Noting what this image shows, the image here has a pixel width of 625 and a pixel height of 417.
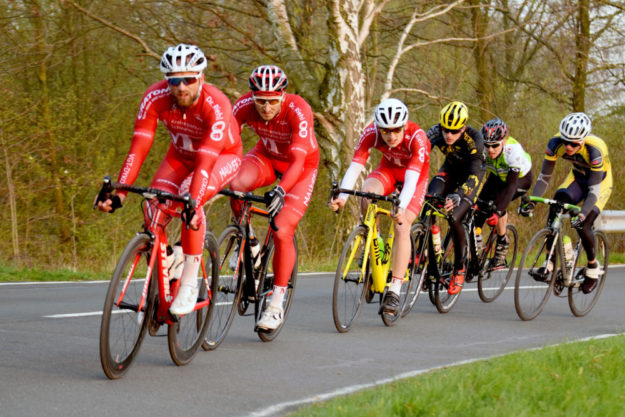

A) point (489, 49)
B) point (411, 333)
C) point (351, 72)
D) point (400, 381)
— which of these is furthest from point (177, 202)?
point (489, 49)

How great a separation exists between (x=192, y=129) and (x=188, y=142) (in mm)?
142

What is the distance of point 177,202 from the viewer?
20.1 ft

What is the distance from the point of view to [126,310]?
5.79 m

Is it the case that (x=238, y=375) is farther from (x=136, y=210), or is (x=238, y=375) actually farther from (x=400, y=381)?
(x=136, y=210)

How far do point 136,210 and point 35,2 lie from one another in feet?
15.3

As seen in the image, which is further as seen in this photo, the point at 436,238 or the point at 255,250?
the point at 436,238

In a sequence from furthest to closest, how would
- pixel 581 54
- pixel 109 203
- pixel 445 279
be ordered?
pixel 581 54, pixel 445 279, pixel 109 203

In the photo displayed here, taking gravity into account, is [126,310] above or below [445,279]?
above

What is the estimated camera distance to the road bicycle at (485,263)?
1061 cm

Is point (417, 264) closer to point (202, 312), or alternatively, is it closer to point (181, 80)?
point (202, 312)

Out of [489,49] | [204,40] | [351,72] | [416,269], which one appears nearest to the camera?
[416,269]

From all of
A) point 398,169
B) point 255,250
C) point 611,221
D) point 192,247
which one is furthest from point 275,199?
Answer: point 611,221

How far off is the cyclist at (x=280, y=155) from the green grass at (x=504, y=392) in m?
1.81

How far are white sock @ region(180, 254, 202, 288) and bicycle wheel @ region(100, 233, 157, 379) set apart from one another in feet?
0.89
